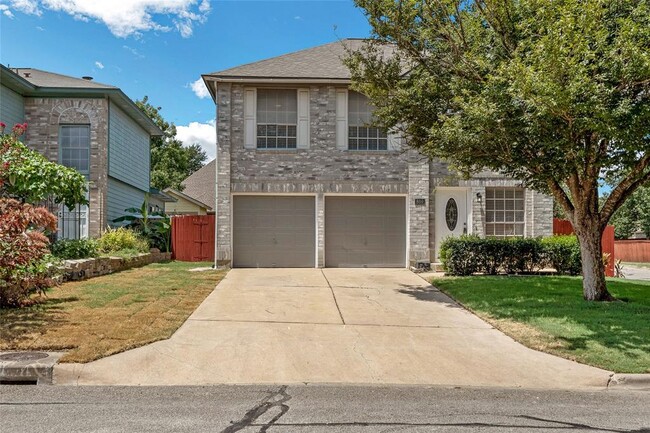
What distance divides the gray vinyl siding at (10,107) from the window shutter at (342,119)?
10274 millimetres

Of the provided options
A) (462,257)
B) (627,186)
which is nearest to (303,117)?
(462,257)

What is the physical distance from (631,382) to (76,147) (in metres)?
17.5

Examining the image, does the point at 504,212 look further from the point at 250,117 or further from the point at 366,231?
the point at 250,117

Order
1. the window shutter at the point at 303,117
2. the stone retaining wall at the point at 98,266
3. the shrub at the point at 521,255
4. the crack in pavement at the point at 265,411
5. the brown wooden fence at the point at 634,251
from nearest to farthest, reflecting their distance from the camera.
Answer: the crack in pavement at the point at 265,411 < the stone retaining wall at the point at 98,266 < the shrub at the point at 521,255 < the window shutter at the point at 303,117 < the brown wooden fence at the point at 634,251

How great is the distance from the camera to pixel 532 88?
7.09 metres

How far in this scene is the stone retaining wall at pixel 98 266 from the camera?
12070mm

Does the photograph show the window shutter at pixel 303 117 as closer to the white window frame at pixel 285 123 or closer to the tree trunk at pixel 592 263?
the white window frame at pixel 285 123

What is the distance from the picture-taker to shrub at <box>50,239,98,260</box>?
13185mm

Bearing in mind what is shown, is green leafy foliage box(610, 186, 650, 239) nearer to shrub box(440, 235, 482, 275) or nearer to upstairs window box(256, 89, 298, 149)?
shrub box(440, 235, 482, 275)

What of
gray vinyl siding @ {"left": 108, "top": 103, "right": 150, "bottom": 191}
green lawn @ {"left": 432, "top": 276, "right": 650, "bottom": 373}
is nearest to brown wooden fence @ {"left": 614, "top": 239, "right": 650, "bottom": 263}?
green lawn @ {"left": 432, "top": 276, "right": 650, "bottom": 373}

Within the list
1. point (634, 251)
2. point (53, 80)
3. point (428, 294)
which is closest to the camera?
point (428, 294)

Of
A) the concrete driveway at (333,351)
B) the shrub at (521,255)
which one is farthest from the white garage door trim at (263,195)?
the shrub at (521,255)

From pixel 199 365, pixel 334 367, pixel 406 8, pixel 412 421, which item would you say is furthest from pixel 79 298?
pixel 406 8

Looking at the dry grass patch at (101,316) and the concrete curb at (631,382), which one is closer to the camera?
the concrete curb at (631,382)
